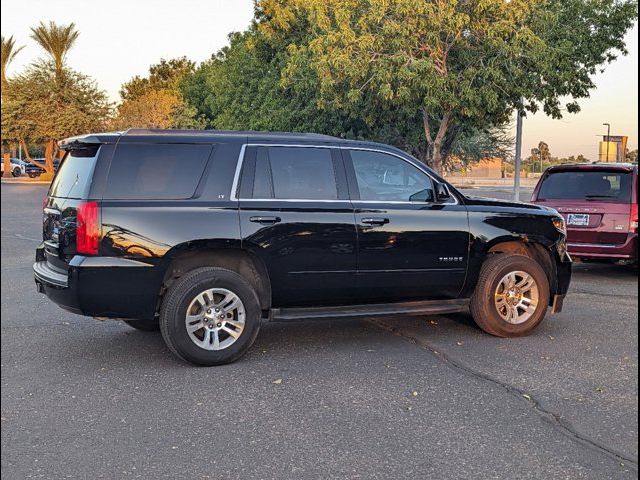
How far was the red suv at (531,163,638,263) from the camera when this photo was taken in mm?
10164

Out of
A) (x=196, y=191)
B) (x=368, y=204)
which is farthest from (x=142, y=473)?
(x=368, y=204)

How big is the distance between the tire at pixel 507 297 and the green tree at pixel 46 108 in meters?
A: 42.6

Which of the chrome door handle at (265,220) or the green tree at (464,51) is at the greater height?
the green tree at (464,51)

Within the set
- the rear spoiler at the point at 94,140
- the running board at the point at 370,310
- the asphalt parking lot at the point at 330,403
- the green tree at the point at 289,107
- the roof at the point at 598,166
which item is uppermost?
the green tree at the point at 289,107

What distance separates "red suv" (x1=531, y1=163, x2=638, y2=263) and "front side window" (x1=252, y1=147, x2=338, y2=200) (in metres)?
5.45

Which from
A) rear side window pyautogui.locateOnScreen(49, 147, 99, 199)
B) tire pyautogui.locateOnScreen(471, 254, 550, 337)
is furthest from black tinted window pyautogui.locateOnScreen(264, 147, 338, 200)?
tire pyautogui.locateOnScreen(471, 254, 550, 337)

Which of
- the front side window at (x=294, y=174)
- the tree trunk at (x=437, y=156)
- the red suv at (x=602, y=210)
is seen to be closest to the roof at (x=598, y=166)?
the red suv at (x=602, y=210)

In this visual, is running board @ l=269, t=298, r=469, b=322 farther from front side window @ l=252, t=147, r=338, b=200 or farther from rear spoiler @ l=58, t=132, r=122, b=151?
rear spoiler @ l=58, t=132, r=122, b=151

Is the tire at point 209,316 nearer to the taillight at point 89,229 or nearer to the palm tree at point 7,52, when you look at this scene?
the taillight at point 89,229

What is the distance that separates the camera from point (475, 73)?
1816 cm

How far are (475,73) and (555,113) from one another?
481cm

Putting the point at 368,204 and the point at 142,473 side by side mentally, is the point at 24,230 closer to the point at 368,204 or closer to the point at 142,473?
the point at 368,204

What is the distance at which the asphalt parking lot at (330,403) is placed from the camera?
153 inches

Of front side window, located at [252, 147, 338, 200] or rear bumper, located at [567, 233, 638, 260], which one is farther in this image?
rear bumper, located at [567, 233, 638, 260]
